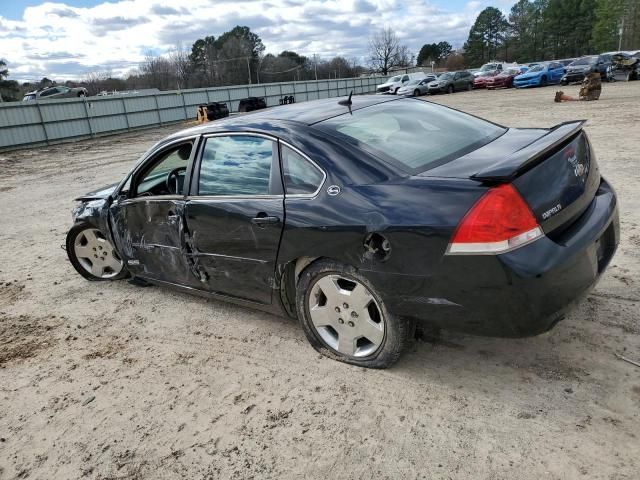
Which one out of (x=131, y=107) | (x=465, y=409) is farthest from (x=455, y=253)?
(x=131, y=107)

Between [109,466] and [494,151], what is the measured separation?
2.79m

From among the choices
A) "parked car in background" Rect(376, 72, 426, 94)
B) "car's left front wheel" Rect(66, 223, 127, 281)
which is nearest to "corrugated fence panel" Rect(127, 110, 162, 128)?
"parked car in background" Rect(376, 72, 426, 94)

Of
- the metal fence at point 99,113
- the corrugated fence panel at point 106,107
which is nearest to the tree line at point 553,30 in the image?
the metal fence at point 99,113

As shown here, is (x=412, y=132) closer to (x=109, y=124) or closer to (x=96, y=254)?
(x=96, y=254)

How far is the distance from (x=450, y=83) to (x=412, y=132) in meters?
35.7

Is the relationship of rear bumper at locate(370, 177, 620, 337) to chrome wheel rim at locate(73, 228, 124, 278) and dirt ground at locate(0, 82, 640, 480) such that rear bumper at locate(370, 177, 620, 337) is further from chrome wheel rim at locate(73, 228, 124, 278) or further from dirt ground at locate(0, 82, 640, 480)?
chrome wheel rim at locate(73, 228, 124, 278)

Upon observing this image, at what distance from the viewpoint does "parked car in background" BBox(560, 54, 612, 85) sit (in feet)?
94.4

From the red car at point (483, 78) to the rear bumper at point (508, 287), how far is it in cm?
3754

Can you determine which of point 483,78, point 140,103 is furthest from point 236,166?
point 483,78

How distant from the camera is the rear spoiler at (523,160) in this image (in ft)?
7.75

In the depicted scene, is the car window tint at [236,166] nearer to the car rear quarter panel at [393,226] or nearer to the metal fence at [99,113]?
the car rear quarter panel at [393,226]

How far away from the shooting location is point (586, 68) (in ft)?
94.0

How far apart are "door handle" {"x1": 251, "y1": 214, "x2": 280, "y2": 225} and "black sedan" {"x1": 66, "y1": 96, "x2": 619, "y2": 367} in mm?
21

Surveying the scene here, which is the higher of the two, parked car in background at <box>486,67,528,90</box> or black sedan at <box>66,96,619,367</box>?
black sedan at <box>66,96,619,367</box>
